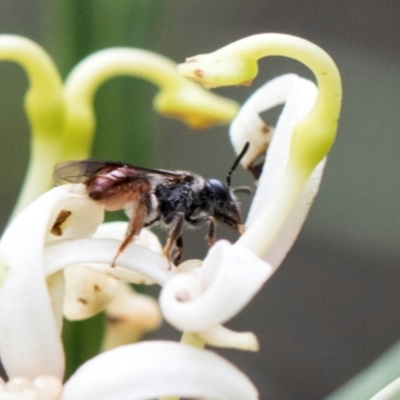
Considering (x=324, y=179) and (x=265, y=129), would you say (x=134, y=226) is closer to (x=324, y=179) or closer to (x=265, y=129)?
(x=265, y=129)

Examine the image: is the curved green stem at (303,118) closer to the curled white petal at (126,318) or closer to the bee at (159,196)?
the bee at (159,196)

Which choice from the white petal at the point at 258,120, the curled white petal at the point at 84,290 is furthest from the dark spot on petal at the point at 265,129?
the curled white petal at the point at 84,290

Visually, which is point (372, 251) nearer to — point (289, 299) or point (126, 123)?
point (289, 299)

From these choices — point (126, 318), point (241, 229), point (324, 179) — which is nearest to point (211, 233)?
point (241, 229)

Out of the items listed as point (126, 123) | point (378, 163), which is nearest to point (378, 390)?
point (126, 123)

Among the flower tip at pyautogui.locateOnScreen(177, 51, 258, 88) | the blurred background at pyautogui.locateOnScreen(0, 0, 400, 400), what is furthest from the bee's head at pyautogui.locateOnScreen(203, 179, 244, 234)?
the blurred background at pyautogui.locateOnScreen(0, 0, 400, 400)

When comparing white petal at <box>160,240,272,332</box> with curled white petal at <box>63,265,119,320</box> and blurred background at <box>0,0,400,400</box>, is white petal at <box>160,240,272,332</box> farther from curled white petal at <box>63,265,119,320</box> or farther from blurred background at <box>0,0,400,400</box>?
blurred background at <box>0,0,400,400</box>
